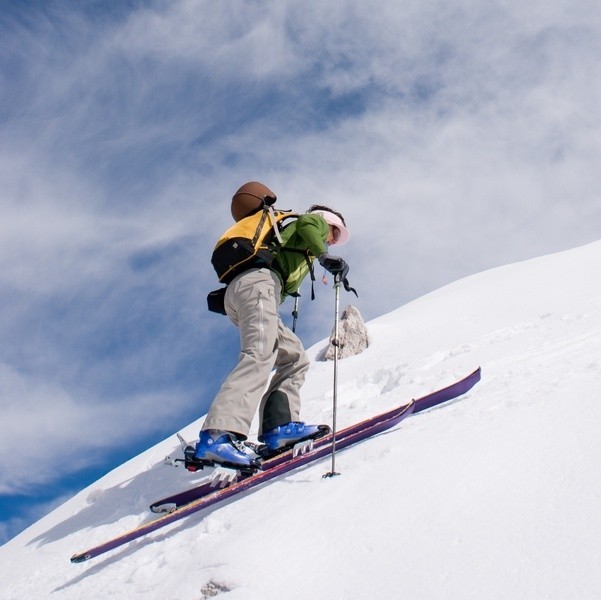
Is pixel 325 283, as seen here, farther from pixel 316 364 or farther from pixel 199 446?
pixel 316 364

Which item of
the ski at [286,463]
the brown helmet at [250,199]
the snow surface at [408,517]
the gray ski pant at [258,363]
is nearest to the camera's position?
the snow surface at [408,517]

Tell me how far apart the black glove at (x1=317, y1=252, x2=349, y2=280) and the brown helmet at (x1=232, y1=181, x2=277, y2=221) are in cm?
64

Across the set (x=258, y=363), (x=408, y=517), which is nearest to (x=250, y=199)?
(x=258, y=363)

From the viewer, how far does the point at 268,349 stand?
4691 millimetres

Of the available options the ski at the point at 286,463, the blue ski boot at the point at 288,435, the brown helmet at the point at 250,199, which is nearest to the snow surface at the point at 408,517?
the ski at the point at 286,463

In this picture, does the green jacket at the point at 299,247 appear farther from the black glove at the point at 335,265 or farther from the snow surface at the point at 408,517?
the snow surface at the point at 408,517

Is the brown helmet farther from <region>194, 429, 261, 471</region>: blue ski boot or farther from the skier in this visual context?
<region>194, 429, 261, 471</region>: blue ski boot

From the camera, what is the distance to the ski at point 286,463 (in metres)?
3.94

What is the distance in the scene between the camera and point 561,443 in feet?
10.2

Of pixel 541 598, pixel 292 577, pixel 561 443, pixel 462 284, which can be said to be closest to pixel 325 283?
pixel 561 443

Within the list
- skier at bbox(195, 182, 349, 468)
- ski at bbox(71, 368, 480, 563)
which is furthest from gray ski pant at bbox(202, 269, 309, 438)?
ski at bbox(71, 368, 480, 563)

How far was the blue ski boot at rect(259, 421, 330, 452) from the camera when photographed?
4.92 metres

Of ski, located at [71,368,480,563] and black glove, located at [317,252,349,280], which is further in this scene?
black glove, located at [317,252,349,280]

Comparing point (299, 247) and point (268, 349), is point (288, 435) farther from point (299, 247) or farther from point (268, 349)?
point (299, 247)
